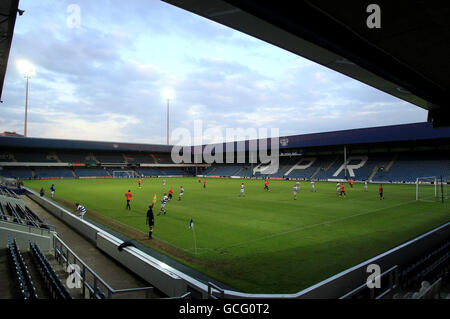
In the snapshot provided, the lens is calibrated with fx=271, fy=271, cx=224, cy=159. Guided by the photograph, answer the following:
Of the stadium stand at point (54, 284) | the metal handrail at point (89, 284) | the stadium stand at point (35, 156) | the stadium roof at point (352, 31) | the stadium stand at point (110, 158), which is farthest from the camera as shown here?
the stadium stand at point (110, 158)

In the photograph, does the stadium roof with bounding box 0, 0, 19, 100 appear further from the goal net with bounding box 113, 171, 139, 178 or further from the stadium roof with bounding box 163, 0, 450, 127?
the goal net with bounding box 113, 171, 139, 178

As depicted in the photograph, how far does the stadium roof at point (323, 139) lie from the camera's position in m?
47.4

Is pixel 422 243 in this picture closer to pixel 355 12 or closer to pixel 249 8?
pixel 355 12

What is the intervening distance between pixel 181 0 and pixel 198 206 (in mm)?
19913

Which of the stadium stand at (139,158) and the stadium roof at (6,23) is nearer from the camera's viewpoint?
the stadium roof at (6,23)

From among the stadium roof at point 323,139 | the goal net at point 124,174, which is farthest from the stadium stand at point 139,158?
the goal net at point 124,174

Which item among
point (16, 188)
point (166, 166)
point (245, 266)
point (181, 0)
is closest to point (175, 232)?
point (245, 266)

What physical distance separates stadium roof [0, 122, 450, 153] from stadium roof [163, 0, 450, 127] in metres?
48.3

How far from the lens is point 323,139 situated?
194 feet

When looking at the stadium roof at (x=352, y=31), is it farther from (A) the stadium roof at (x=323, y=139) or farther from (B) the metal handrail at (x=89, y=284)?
(A) the stadium roof at (x=323, y=139)

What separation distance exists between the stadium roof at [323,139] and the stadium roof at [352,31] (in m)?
48.3

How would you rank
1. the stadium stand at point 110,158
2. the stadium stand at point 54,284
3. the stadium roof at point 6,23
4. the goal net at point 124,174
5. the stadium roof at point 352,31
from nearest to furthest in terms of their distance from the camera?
the stadium roof at point 352,31 < the stadium stand at point 54,284 < the stadium roof at point 6,23 < the goal net at point 124,174 < the stadium stand at point 110,158

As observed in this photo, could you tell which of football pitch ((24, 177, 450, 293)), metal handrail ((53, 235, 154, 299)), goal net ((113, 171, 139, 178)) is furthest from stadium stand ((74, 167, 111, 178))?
Result: metal handrail ((53, 235, 154, 299))

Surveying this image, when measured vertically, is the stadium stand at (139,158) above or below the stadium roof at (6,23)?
below
